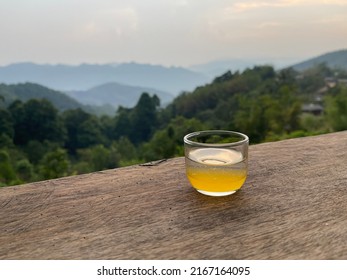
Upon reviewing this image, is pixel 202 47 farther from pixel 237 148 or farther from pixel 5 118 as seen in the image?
pixel 237 148

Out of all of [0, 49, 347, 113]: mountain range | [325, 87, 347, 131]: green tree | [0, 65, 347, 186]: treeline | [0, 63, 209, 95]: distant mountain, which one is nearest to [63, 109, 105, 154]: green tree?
[0, 65, 347, 186]: treeline

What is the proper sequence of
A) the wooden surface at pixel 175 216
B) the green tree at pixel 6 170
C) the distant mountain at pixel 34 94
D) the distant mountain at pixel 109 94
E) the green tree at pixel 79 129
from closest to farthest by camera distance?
the wooden surface at pixel 175 216, the green tree at pixel 6 170, the distant mountain at pixel 34 94, the green tree at pixel 79 129, the distant mountain at pixel 109 94

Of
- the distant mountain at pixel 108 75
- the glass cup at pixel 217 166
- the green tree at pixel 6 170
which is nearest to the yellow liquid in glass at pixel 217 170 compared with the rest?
the glass cup at pixel 217 166

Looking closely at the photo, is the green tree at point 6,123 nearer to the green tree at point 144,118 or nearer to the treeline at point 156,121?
the treeline at point 156,121

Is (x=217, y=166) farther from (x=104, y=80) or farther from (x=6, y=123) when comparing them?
(x=104, y=80)

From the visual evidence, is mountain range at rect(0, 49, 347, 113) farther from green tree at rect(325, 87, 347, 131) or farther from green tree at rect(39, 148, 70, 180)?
green tree at rect(325, 87, 347, 131)
